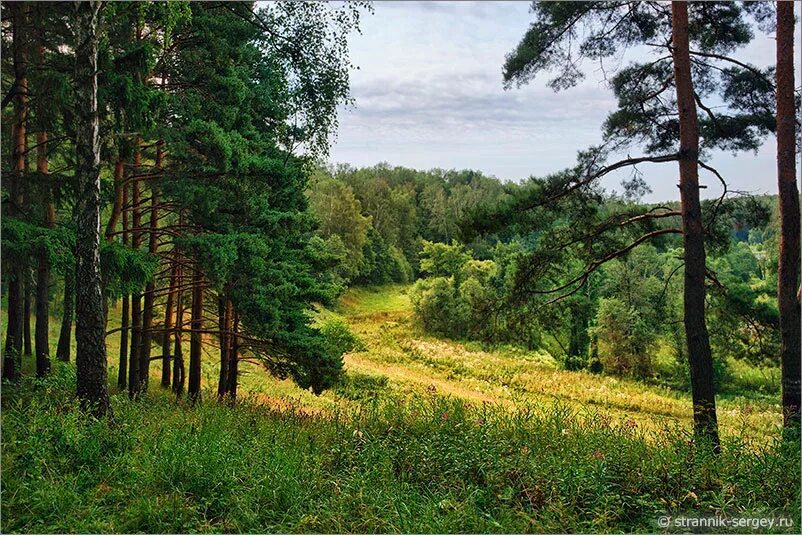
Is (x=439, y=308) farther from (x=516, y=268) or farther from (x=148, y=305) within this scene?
(x=516, y=268)

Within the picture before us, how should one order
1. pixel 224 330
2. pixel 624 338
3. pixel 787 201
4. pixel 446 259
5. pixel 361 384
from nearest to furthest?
pixel 787 201, pixel 224 330, pixel 361 384, pixel 624 338, pixel 446 259

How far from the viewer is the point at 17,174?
6.97 m

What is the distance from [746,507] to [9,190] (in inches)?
357

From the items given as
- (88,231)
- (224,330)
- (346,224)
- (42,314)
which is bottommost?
(224,330)

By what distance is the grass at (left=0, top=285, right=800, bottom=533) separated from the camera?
3525 mm

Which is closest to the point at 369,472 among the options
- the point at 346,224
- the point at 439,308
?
the point at 439,308

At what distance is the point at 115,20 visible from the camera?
5859 mm

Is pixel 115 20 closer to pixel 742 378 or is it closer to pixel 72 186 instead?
pixel 72 186

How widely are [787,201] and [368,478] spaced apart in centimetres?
535

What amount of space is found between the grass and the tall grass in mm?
12

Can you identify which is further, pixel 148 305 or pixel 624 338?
pixel 624 338

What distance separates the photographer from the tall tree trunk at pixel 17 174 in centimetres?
660

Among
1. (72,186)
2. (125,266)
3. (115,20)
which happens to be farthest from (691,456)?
(72,186)

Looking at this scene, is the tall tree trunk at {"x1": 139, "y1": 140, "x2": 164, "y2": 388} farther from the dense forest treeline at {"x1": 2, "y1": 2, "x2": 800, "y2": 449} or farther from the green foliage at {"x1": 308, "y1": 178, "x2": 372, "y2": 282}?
the green foliage at {"x1": 308, "y1": 178, "x2": 372, "y2": 282}
